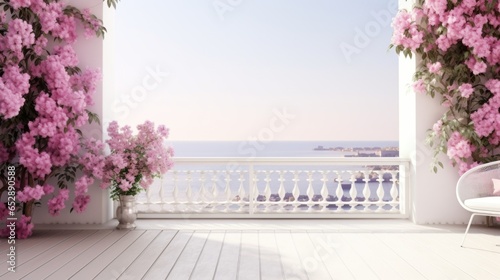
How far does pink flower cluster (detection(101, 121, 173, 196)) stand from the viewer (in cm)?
507

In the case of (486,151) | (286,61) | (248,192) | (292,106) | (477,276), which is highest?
(286,61)

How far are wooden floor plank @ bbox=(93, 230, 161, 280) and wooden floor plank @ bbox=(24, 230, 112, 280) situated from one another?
361 mm

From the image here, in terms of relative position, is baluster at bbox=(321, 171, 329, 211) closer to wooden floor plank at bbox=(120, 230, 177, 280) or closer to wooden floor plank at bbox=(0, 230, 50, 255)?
wooden floor plank at bbox=(120, 230, 177, 280)

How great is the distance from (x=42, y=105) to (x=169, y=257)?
192 cm

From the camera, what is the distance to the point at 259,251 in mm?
4129

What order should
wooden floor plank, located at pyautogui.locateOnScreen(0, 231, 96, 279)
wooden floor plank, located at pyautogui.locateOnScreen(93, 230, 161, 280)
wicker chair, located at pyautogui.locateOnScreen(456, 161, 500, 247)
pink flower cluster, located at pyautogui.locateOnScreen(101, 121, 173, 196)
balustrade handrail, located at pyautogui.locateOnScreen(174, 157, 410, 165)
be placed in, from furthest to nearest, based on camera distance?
1. balustrade handrail, located at pyautogui.locateOnScreen(174, 157, 410, 165)
2. pink flower cluster, located at pyautogui.locateOnScreen(101, 121, 173, 196)
3. wicker chair, located at pyautogui.locateOnScreen(456, 161, 500, 247)
4. wooden floor plank, located at pyautogui.locateOnScreen(0, 231, 96, 279)
5. wooden floor plank, located at pyautogui.locateOnScreen(93, 230, 161, 280)

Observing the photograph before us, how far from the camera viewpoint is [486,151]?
5.20m

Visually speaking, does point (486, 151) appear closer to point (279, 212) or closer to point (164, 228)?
point (279, 212)

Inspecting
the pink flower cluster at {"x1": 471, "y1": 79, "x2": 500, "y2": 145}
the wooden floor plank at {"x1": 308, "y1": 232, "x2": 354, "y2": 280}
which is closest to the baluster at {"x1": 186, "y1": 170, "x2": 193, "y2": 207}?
the wooden floor plank at {"x1": 308, "y1": 232, "x2": 354, "y2": 280}

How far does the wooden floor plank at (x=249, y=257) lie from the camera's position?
3451 millimetres

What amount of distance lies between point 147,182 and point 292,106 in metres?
19.7

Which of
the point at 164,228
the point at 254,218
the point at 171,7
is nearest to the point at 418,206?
the point at 254,218

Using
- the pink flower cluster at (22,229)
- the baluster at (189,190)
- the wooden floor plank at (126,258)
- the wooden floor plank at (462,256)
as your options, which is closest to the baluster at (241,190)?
the baluster at (189,190)

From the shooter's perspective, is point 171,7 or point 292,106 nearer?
point 171,7
